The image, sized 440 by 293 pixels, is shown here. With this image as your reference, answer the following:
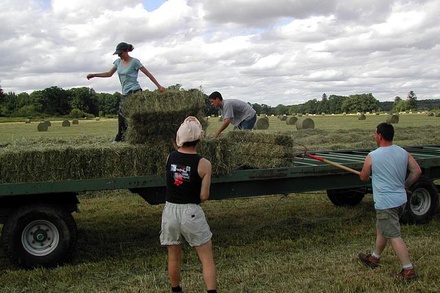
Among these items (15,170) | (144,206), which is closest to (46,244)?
(15,170)

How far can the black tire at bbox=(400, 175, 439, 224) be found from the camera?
777 centimetres

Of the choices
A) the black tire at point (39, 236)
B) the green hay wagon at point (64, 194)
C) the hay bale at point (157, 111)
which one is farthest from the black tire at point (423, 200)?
the black tire at point (39, 236)

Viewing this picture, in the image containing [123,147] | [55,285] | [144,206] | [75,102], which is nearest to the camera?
[55,285]

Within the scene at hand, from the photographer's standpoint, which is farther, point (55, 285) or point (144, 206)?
point (144, 206)

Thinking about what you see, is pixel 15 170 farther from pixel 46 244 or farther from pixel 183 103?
pixel 183 103

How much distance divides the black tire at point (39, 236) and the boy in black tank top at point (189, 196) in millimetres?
1906

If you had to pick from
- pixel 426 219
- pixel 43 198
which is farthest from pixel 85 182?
pixel 426 219

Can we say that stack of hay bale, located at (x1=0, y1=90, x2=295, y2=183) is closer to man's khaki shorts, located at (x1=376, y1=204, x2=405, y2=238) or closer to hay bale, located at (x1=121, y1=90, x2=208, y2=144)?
hay bale, located at (x1=121, y1=90, x2=208, y2=144)

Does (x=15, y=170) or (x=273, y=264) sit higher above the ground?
(x=15, y=170)

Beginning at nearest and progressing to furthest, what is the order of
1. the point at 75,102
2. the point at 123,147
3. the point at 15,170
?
the point at 15,170, the point at 123,147, the point at 75,102

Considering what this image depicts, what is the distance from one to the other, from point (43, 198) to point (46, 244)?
1.66 ft

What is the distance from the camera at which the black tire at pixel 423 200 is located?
7.77m

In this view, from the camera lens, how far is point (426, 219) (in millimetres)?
7793

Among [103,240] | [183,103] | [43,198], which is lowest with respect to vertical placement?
[103,240]
